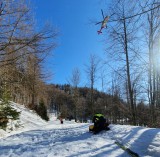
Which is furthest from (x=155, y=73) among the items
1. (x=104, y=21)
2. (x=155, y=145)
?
(x=104, y=21)

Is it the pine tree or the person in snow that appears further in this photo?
the pine tree

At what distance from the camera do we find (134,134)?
845cm

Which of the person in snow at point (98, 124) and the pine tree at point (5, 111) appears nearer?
the person in snow at point (98, 124)

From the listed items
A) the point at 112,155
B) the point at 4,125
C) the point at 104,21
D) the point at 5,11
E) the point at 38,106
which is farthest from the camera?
the point at 38,106

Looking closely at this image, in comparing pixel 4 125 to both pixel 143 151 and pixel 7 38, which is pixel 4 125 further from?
pixel 143 151

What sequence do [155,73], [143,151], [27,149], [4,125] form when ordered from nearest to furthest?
1. [143,151]
2. [27,149]
3. [4,125]
4. [155,73]

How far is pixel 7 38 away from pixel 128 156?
5.87 metres

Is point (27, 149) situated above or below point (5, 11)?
below

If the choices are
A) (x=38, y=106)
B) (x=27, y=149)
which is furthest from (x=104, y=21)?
(x=38, y=106)

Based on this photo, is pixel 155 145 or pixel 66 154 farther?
pixel 155 145

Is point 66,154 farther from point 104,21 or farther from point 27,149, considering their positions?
point 104,21

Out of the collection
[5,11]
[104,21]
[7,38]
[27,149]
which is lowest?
[27,149]

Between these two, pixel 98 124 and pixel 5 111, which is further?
pixel 5 111

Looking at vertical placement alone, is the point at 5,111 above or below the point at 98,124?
above
